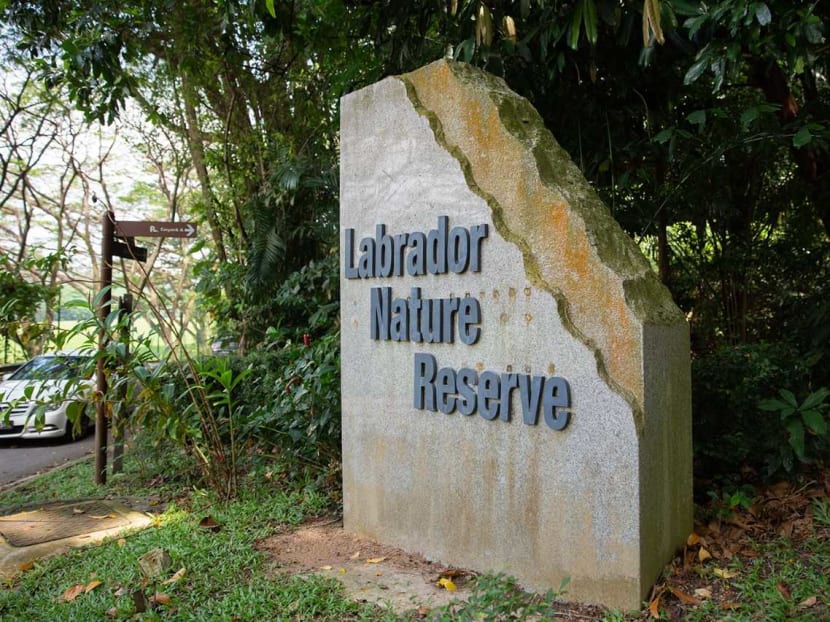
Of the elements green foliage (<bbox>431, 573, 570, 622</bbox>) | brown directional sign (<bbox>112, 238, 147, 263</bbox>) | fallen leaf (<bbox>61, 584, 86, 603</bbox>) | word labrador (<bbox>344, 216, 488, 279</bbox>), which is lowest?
fallen leaf (<bbox>61, 584, 86, 603</bbox>)

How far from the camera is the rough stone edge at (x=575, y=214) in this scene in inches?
120

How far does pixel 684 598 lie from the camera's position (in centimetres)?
299

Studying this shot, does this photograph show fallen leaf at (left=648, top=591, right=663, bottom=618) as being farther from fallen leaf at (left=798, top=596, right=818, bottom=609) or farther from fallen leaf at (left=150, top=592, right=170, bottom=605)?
fallen leaf at (left=150, top=592, right=170, bottom=605)

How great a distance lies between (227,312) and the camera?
32.2 ft

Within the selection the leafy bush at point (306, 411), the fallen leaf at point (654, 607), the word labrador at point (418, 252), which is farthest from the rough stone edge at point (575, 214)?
the leafy bush at point (306, 411)

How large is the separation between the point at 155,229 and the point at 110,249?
0.63 m

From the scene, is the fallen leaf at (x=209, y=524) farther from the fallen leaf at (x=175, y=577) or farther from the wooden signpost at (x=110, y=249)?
the wooden signpost at (x=110, y=249)

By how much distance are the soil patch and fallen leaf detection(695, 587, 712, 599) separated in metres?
1.06

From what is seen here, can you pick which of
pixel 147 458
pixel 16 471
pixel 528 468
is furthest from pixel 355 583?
pixel 16 471

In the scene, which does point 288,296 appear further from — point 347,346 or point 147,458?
point 347,346

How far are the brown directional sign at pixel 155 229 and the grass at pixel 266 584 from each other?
85.5 inches

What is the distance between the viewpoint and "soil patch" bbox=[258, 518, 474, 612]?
3318mm

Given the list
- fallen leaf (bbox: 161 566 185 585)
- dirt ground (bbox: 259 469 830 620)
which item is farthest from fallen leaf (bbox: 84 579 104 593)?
dirt ground (bbox: 259 469 830 620)

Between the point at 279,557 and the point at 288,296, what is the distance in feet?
14.2
